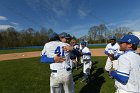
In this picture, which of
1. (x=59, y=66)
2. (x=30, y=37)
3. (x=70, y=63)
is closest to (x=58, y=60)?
(x=59, y=66)

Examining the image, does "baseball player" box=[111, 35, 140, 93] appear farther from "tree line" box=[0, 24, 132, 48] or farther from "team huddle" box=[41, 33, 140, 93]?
"tree line" box=[0, 24, 132, 48]

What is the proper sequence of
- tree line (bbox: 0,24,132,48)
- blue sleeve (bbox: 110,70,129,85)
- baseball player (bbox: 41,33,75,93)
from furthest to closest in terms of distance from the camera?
tree line (bbox: 0,24,132,48)
baseball player (bbox: 41,33,75,93)
blue sleeve (bbox: 110,70,129,85)

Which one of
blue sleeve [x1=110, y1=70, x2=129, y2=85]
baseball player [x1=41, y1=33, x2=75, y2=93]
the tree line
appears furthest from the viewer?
the tree line

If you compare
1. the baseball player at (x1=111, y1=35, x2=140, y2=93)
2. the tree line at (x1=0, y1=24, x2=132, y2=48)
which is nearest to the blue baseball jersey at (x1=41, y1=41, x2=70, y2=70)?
the baseball player at (x1=111, y1=35, x2=140, y2=93)

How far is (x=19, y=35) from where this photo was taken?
305 ft

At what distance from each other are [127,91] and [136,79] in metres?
0.25

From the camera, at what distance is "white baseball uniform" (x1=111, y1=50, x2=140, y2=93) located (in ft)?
10.5

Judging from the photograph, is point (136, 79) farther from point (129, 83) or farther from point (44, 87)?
point (44, 87)

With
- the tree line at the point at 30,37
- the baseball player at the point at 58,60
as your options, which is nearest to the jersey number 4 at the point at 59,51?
the baseball player at the point at 58,60

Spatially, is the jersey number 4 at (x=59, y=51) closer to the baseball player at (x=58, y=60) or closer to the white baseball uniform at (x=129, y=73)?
the baseball player at (x=58, y=60)

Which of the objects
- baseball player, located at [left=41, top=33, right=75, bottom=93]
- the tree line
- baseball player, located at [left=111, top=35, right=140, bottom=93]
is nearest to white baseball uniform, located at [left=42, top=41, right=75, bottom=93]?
baseball player, located at [left=41, top=33, right=75, bottom=93]

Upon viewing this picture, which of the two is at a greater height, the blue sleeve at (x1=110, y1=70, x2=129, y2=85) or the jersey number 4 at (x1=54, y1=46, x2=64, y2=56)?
the jersey number 4 at (x1=54, y1=46, x2=64, y2=56)

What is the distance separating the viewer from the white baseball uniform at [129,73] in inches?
126

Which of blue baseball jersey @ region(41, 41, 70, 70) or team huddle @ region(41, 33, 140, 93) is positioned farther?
blue baseball jersey @ region(41, 41, 70, 70)
